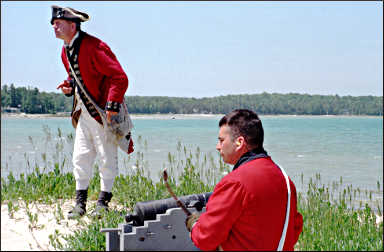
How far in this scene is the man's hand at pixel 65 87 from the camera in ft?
14.8

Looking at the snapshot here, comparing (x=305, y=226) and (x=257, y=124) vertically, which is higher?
(x=257, y=124)

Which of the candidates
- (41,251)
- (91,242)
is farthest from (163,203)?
(41,251)

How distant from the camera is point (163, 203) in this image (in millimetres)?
2924

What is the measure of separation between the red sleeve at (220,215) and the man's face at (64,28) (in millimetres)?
2677

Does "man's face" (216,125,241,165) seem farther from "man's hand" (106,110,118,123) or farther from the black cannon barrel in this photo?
"man's hand" (106,110,118,123)

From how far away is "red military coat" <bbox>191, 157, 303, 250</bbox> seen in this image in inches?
82.7

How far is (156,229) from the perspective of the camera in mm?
2834

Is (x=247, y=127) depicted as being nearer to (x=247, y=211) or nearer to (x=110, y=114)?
(x=247, y=211)

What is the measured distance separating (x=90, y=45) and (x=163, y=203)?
191 cm

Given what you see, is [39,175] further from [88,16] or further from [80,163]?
[88,16]

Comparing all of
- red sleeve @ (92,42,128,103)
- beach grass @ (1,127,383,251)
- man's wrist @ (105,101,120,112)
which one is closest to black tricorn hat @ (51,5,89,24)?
red sleeve @ (92,42,128,103)

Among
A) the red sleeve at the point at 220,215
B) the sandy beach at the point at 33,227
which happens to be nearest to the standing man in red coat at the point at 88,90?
the sandy beach at the point at 33,227

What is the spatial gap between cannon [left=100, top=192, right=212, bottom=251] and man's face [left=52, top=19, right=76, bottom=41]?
80.1 inches

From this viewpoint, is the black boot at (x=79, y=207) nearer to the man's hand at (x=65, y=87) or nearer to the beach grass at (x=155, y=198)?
the beach grass at (x=155, y=198)
